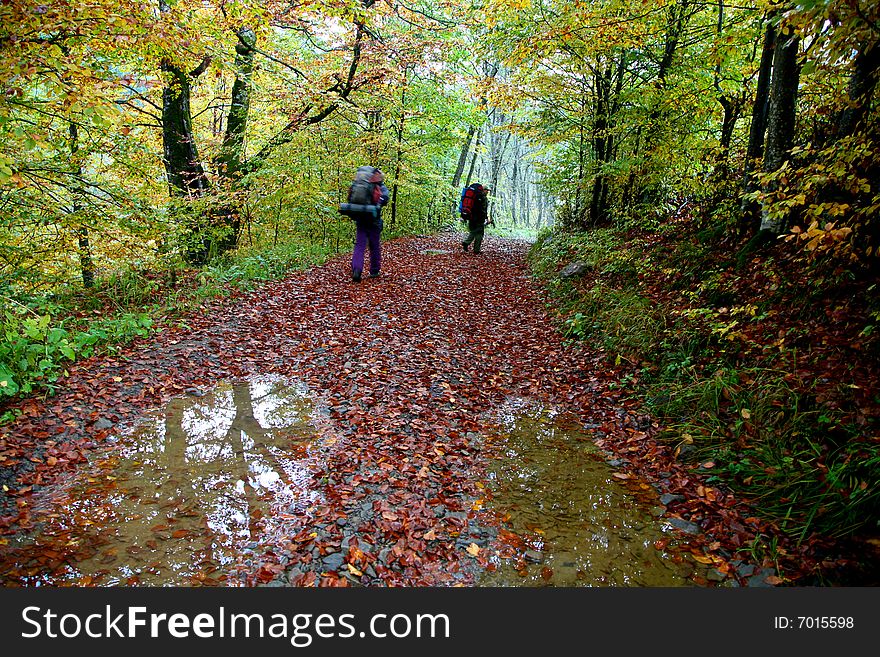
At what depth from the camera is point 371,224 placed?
1021 centimetres

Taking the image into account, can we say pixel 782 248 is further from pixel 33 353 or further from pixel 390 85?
pixel 390 85

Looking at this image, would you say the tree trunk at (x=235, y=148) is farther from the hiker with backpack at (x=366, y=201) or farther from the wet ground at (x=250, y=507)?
the wet ground at (x=250, y=507)

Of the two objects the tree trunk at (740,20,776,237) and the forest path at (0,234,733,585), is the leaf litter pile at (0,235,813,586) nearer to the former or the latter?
the forest path at (0,234,733,585)

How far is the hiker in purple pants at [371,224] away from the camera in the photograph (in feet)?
32.8

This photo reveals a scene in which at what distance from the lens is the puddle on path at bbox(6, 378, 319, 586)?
3174mm

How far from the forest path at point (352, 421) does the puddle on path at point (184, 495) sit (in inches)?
1.2

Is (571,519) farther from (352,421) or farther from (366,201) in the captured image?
(366,201)

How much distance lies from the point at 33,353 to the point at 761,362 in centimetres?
801

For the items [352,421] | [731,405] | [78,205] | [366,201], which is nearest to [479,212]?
[366,201]

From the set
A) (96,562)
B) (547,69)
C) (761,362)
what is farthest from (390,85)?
(96,562)

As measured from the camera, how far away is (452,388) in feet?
20.5

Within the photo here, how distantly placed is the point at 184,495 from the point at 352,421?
1818mm

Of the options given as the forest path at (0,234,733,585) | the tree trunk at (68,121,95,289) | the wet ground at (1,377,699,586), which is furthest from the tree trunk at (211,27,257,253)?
the wet ground at (1,377,699,586)

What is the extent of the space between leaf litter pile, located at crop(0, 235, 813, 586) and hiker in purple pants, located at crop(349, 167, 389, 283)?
151 cm
